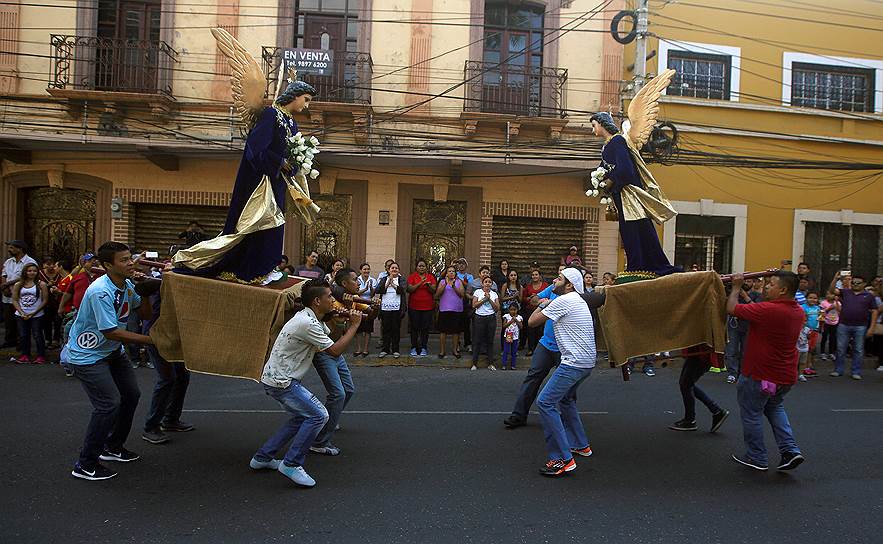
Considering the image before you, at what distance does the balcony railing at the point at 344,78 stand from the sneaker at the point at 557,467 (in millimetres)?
10051

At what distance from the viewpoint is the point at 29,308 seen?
34.8 ft

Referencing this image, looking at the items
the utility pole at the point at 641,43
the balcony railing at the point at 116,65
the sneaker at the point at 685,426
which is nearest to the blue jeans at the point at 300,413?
the sneaker at the point at 685,426

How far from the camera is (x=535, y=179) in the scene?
14656 millimetres

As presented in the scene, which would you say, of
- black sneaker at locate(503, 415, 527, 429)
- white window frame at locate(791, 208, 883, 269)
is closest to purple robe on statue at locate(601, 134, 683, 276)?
black sneaker at locate(503, 415, 527, 429)

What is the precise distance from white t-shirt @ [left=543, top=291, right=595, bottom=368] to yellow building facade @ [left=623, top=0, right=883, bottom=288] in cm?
998

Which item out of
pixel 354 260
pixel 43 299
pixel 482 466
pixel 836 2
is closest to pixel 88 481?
pixel 482 466

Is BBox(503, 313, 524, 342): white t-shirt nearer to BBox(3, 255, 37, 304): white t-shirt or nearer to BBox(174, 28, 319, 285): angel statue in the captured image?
BBox(174, 28, 319, 285): angel statue

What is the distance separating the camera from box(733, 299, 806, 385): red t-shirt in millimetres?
5555

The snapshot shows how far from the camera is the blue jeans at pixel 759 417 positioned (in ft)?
18.6

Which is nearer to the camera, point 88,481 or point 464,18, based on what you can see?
point 88,481

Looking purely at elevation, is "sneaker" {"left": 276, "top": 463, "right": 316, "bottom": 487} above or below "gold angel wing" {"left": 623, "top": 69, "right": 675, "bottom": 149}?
below

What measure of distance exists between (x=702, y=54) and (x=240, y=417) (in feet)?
43.0

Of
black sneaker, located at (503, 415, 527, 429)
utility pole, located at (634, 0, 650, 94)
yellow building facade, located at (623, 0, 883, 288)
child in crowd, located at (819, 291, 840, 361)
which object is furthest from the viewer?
yellow building facade, located at (623, 0, 883, 288)

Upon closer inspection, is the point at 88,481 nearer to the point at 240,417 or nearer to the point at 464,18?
the point at 240,417
